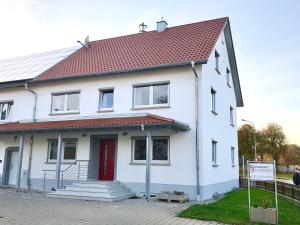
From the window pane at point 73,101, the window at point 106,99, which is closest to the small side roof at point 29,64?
the window pane at point 73,101

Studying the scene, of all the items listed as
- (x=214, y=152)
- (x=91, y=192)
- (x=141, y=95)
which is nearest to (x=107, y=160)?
(x=91, y=192)

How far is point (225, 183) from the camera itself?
18.9m

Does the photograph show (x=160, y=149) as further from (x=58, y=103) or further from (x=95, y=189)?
(x=58, y=103)

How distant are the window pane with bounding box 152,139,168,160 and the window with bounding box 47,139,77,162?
4712 millimetres

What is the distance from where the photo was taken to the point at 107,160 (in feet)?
54.7

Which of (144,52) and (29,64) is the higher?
(29,64)

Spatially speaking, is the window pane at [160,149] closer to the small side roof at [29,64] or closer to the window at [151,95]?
the window at [151,95]

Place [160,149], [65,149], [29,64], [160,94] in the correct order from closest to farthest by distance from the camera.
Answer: [160,149], [160,94], [65,149], [29,64]

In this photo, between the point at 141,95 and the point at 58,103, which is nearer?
the point at 141,95

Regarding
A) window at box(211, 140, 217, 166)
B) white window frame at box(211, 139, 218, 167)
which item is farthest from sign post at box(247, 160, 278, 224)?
window at box(211, 140, 217, 166)

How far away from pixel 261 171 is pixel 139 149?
7.31 metres

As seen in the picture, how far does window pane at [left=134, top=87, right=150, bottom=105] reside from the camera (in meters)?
16.2

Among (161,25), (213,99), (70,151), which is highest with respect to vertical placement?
(161,25)

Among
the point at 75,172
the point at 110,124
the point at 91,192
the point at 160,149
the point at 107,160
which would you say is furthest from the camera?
the point at 107,160
